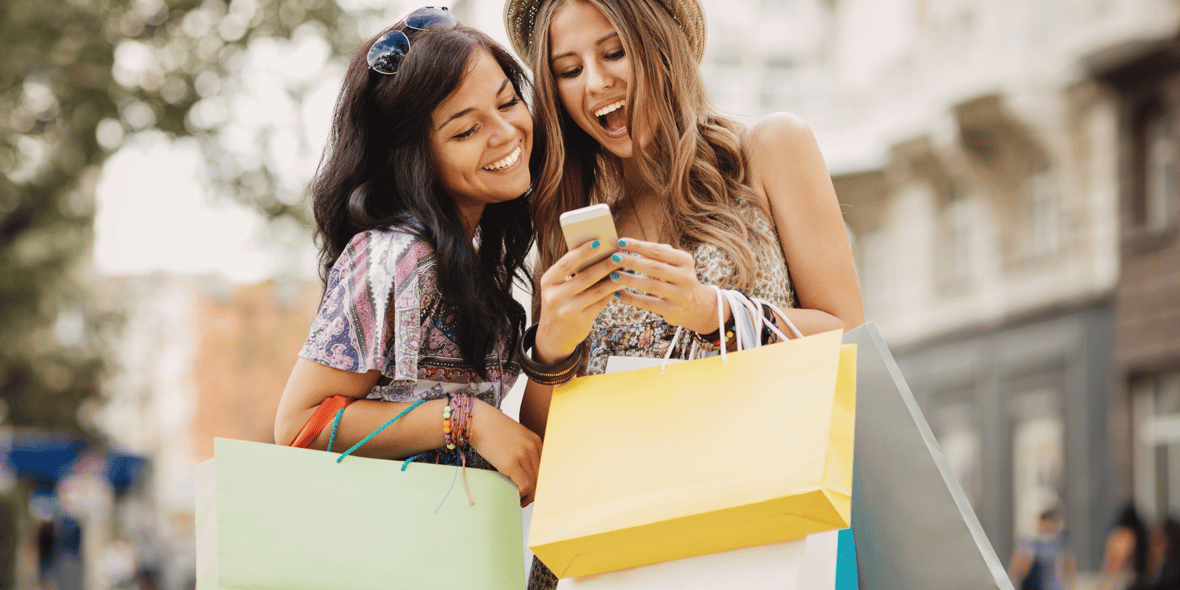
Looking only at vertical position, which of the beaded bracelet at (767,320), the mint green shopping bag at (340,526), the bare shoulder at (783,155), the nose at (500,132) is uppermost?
the nose at (500,132)

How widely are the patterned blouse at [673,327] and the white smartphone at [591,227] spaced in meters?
0.50

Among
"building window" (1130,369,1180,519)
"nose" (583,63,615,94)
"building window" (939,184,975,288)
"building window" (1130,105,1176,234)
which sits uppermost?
"building window" (939,184,975,288)

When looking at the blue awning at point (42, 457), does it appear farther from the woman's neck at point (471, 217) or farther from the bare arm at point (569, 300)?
the bare arm at point (569, 300)

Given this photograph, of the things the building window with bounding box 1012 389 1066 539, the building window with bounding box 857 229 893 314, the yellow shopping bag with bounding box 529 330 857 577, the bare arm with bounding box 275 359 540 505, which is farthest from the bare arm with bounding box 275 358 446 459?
the building window with bounding box 857 229 893 314

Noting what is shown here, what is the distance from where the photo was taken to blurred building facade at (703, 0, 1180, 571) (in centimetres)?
1250

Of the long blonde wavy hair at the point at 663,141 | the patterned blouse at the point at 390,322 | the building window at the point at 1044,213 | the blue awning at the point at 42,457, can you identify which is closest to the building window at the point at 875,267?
the building window at the point at 1044,213

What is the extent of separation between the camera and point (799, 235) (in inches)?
83.0

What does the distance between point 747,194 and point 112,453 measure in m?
21.4

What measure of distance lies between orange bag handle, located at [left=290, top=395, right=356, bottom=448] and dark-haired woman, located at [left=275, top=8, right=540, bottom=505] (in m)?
0.01

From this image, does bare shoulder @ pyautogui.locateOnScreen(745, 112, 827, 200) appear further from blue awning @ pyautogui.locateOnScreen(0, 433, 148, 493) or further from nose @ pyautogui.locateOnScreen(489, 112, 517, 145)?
blue awning @ pyautogui.locateOnScreen(0, 433, 148, 493)

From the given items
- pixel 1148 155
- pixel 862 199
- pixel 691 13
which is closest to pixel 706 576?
pixel 691 13

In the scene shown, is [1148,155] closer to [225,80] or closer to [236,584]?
[225,80]

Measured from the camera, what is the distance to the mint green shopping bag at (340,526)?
5.66 ft

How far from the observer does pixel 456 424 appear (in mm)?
1921
